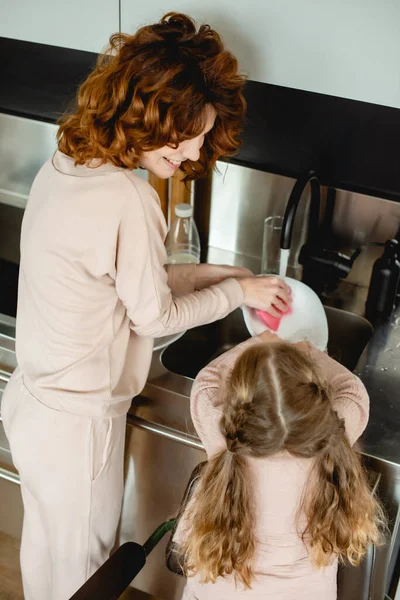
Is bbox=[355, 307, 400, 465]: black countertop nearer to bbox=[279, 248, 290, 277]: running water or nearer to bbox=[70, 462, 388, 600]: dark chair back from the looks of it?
bbox=[70, 462, 388, 600]: dark chair back

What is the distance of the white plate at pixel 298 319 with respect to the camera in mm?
1406

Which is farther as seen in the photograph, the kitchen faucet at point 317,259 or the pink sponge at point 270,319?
the kitchen faucet at point 317,259

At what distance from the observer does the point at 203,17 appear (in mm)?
1315

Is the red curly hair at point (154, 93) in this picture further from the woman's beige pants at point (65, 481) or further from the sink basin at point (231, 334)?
the sink basin at point (231, 334)

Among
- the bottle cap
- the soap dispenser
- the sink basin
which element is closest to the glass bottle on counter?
the bottle cap

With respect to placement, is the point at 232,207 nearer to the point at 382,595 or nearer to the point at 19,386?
the point at 19,386

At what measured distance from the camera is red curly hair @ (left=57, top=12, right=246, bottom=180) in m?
1.08

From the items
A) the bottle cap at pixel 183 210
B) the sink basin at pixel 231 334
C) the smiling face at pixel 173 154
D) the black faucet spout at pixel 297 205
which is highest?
the smiling face at pixel 173 154

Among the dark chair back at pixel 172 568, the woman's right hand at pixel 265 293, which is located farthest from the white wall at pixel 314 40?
the dark chair back at pixel 172 568

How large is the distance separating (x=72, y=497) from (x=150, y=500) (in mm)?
232

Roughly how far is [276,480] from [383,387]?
401mm

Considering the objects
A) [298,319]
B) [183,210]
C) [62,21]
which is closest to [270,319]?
[298,319]

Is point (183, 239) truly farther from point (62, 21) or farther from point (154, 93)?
point (154, 93)

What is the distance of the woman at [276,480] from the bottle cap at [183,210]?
526 millimetres
